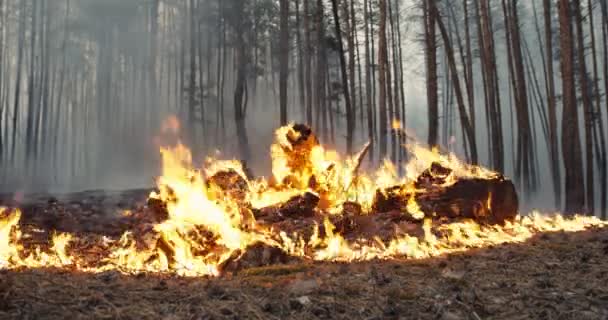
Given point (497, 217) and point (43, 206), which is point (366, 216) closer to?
point (497, 217)

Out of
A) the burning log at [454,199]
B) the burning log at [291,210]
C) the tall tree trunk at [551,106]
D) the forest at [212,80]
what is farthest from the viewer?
the forest at [212,80]

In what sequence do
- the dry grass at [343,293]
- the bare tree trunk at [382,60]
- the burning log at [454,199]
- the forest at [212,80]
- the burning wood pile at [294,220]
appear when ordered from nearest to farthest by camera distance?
1. the dry grass at [343,293]
2. the burning wood pile at [294,220]
3. the burning log at [454,199]
4. the bare tree trunk at [382,60]
5. the forest at [212,80]

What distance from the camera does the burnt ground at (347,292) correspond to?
3.10 meters

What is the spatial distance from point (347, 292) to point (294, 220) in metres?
4.43

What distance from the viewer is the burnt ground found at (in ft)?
10.2

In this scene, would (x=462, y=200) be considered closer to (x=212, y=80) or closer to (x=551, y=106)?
(x=551, y=106)

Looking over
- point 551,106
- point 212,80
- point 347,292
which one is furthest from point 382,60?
point 212,80

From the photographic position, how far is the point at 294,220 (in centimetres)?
805

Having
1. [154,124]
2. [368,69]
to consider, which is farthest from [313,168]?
[154,124]

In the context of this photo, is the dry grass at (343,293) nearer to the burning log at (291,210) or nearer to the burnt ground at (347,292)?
the burnt ground at (347,292)

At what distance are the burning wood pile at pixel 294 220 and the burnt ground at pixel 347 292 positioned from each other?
0.89m

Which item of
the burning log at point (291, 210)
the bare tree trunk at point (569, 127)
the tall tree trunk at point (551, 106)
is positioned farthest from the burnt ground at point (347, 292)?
the tall tree trunk at point (551, 106)

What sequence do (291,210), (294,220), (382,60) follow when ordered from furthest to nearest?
(382,60), (291,210), (294,220)

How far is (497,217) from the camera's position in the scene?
838 centimetres
